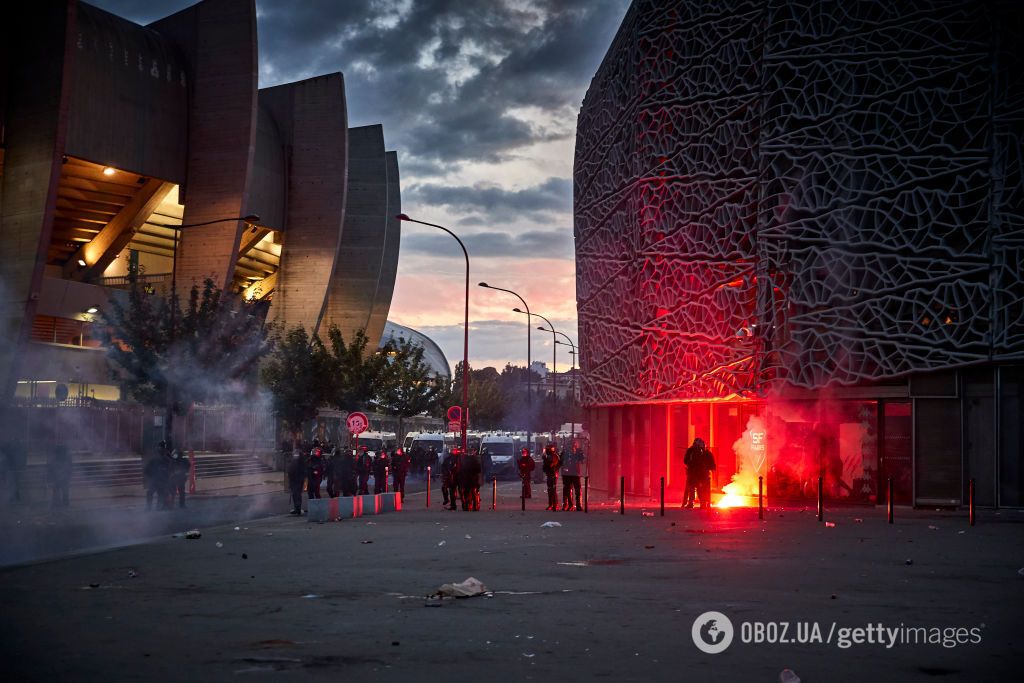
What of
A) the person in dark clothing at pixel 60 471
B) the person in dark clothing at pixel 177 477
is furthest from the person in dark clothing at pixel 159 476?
the person in dark clothing at pixel 60 471

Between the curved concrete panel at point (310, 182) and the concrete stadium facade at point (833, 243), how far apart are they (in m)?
38.7

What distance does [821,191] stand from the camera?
31.4m

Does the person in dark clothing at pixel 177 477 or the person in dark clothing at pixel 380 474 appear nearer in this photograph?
the person in dark clothing at pixel 177 477

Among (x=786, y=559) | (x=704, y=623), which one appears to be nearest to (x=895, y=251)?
(x=786, y=559)

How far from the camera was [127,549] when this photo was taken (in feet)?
57.6

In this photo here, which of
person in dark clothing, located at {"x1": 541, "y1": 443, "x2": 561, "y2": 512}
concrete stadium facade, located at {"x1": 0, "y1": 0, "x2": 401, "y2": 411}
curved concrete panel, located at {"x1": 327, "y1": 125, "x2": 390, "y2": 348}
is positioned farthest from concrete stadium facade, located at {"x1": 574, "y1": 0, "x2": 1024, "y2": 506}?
curved concrete panel, located at {"x1": 327, "y1": 125, "x2": 390, "y2": 348}

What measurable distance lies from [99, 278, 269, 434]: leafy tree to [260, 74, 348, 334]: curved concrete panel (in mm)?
25972

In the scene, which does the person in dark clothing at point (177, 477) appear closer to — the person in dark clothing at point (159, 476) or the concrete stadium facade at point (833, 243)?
the person in dark clothing at point (159, 476)

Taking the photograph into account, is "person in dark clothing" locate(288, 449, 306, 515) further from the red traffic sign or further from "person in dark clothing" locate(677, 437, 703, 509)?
"person in dark clothing" locate(677, 437, 703, 509)

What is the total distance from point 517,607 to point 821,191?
23.3m

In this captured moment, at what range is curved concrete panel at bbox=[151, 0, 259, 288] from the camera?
200ft

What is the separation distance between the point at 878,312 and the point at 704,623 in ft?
73.2

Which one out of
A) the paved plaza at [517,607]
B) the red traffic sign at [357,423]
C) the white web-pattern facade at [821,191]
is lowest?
the paved plaza at [517,607]

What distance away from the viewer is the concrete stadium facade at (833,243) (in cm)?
2886
